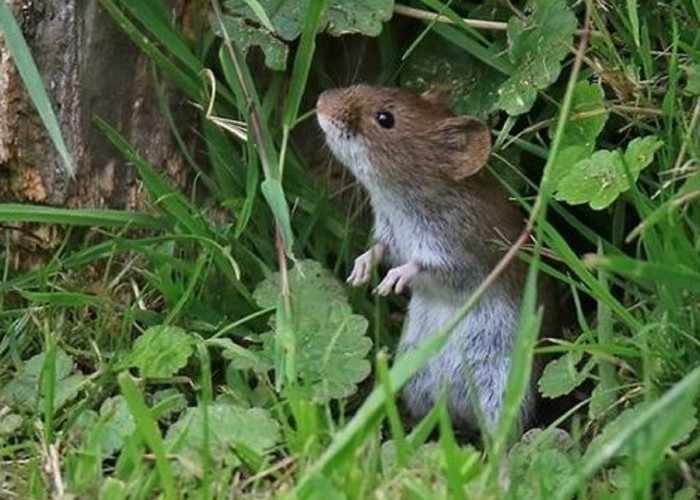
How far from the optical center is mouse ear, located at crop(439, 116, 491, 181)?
405cm

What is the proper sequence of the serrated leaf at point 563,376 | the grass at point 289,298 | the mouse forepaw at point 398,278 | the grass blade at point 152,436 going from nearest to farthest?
the grass blade at point 152,436 → the grass at point 289,298 → the serrated leaf at point 563,376 → the mouse forepaw at point 398,278

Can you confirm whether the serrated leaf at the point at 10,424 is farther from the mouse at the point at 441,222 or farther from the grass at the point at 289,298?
the mouse at the point at 441,222

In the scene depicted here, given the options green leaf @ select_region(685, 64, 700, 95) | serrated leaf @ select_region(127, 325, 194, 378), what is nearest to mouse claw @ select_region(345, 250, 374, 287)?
serrated leaf @ select_region(127, 325, 194, 378)

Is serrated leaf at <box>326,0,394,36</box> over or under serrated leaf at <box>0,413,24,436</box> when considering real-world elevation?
over

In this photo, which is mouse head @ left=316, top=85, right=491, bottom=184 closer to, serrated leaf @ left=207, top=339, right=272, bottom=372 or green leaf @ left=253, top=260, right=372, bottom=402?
green leaf @ left=253, top=260, right=372, bottom=402

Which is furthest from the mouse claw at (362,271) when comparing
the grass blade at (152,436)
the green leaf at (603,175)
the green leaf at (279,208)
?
the grass blade at (152,436)

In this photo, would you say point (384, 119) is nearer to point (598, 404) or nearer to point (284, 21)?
point (284, 21)

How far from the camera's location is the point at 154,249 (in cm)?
416

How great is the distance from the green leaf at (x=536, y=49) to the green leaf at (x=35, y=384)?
1326mm

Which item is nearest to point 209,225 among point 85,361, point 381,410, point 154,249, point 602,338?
point 154,249

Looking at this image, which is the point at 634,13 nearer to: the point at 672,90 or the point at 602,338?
Result: the point at 672,90

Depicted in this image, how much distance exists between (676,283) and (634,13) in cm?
107

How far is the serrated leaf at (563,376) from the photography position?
150 inches

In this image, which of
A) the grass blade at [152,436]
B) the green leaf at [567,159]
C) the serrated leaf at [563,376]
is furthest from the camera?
the green leaf at [567,159]
